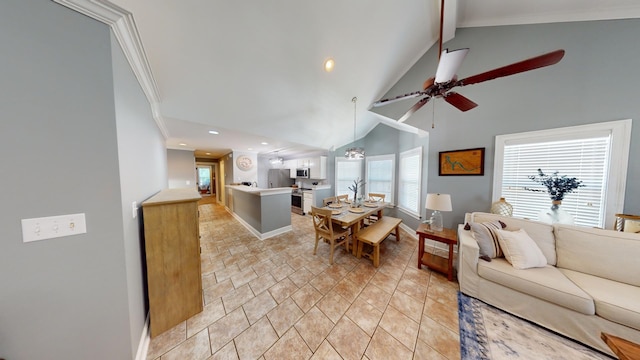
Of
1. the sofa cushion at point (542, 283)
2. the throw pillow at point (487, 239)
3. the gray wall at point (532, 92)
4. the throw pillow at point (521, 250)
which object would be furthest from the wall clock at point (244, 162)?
the throw pillow at point (521, 250)

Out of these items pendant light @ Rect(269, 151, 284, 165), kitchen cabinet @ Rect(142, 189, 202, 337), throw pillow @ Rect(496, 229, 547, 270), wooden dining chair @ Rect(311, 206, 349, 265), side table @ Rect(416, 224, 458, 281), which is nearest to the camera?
kitchen cabinet @ Rect(142, 189, 202, 337)

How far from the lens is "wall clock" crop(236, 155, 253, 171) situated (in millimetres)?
5000

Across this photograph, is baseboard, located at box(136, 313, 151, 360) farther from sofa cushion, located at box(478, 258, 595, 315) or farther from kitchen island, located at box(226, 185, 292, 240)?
sofa cushion, located at box(478, 258, 595, 315)

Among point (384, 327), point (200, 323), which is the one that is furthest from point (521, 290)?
point (200, 323)

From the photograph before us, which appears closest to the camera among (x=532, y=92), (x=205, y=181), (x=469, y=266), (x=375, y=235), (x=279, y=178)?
(x=469, y=266)

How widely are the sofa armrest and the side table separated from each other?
208 mm

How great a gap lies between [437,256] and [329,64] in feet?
11.2

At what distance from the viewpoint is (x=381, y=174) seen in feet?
14.7

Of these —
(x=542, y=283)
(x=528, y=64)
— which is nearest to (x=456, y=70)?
(x=528, y=64)

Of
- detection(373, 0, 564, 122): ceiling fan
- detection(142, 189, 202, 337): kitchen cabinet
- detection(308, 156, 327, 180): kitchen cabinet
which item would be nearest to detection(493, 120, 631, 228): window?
detection(373, 0, 564, 122): ceiling fan

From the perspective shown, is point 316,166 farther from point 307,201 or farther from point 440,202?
point 440,202

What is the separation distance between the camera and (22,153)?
816mm

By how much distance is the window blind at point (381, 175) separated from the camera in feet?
13.9

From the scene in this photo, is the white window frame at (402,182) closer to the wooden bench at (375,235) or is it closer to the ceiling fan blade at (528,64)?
the wooden bench at (375,235)
